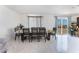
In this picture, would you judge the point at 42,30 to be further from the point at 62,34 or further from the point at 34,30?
the point at 62,34

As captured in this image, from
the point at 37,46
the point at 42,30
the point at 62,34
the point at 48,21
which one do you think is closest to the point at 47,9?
the point at 48,21

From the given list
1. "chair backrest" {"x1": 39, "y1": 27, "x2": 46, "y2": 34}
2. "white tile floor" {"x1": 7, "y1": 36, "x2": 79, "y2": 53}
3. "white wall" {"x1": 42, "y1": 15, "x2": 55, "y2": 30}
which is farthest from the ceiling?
"white tile floor" {"x1": 7, "y1": 36, "x2": 79, "y2": 53}

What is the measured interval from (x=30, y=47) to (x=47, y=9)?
733 millimetres

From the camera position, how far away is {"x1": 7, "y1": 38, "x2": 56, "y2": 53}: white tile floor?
2348 millimetres

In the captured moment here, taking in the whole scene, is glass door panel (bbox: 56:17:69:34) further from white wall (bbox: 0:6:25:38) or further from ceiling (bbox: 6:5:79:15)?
white wall (bbox: 0:6:25:38)

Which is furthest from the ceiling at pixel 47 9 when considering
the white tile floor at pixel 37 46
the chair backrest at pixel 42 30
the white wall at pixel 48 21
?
the white tile floor at pixel 37 46

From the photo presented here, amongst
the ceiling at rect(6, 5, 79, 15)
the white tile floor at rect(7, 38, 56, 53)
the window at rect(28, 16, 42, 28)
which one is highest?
the ceiling at rect(6, 5, 79, 15)

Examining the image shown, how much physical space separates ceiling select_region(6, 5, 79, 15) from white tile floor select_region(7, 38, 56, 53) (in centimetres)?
51

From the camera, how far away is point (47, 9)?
2.36 m

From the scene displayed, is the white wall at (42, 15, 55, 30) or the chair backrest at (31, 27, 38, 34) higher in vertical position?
the white wall at (42, 15, 55, 30)
